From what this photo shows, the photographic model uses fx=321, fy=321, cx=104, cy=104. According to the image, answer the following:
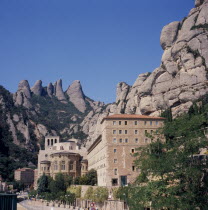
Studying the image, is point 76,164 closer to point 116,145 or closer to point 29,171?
point 116,145

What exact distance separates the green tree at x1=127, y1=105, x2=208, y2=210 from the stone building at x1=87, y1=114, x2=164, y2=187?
1013 inches

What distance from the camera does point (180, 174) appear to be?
31203mm

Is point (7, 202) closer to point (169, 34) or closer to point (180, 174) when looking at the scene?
point (180, 174)

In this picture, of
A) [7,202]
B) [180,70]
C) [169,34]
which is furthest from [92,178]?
[7,202]

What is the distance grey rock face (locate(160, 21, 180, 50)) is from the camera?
101 meters

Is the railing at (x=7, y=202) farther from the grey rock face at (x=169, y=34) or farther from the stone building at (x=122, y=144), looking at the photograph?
the grey rock face at (x=169, y=34)

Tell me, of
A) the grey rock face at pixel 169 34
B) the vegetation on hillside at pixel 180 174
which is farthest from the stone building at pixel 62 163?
the vegetation on hillside at pixel 180 174

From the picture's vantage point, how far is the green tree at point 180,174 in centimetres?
2986

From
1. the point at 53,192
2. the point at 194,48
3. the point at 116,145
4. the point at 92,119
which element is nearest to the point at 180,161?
the point at 116,145

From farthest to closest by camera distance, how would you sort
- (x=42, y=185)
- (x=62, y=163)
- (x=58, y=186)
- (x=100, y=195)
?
(x=62, y=163) → (x=42, y=185) → (x=58, y=186) → (x=100, y=195)

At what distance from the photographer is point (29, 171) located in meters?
138

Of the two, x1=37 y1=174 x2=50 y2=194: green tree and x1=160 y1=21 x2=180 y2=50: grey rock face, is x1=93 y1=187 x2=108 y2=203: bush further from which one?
x1=160 y1=21 x2=180 y2=50: grey rock face

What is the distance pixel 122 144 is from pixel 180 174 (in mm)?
32657

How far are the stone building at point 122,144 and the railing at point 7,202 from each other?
140 ft
